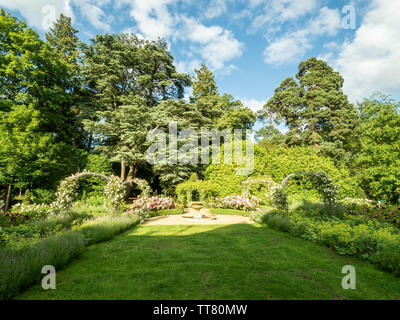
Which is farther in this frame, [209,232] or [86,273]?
[209,232]

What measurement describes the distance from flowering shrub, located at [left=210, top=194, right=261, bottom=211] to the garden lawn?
20.9 ft

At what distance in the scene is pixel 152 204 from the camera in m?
11.7

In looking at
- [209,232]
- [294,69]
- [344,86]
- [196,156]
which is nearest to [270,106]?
[294,69]

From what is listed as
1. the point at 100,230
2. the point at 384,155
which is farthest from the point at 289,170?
the point at 100,230

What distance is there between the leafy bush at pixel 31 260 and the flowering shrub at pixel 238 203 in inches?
387

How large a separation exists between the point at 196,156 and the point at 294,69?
807 inches

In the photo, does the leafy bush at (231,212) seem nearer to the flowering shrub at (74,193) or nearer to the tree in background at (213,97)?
the flowering shrub at (74,193)

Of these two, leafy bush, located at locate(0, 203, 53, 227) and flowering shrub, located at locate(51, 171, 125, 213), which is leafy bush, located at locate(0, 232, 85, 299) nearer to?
leafy bush, located at locate(0, 203, 53, 227)

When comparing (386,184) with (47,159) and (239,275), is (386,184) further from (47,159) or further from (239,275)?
(47,159)

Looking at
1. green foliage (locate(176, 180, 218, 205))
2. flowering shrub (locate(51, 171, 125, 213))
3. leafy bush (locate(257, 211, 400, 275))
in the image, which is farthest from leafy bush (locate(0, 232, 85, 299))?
green foliage (locate(176, 180, 218, 205))

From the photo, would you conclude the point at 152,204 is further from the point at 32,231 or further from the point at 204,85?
the point at 204,85

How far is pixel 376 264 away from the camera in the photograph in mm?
4344

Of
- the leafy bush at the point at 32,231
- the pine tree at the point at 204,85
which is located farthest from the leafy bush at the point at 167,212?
the pine tree at the point at 204,85

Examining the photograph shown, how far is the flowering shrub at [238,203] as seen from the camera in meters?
12.6
